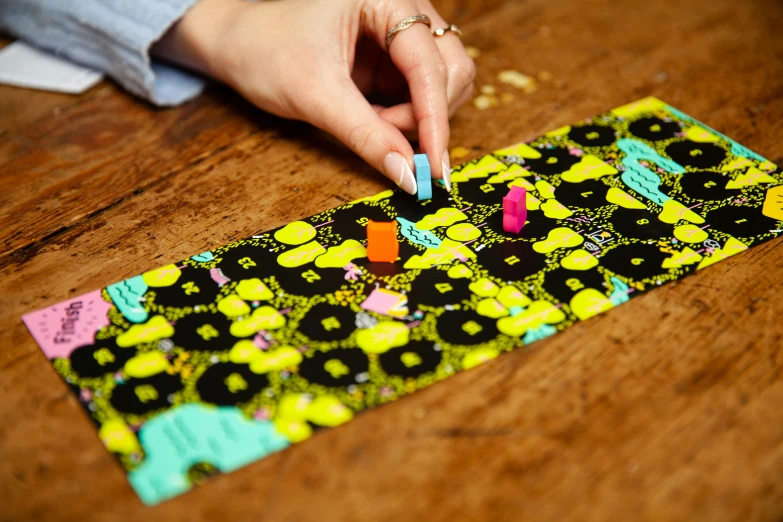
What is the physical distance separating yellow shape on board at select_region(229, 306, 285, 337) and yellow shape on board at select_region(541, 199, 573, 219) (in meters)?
0.33

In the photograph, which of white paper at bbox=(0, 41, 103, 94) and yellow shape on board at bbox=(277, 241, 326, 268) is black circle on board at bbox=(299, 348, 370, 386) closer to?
yellow shape on board at bbox=(277, 241, 326, 268)

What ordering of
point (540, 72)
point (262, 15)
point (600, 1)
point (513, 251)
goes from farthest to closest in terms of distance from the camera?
point (600, 1) → point (540, 72) → point (262, 15) → point (513, 251)

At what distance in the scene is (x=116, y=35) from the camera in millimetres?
1063

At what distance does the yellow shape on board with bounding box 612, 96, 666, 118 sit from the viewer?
1.03 meters

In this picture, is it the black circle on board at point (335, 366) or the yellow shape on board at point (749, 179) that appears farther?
the yellow shape on board at point (749, 179)

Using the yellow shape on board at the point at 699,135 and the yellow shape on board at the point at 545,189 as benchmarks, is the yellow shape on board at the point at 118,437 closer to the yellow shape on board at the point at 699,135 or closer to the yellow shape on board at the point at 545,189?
the yellow shape on board at the point at 545,189

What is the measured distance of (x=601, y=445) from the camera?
1.91 feet

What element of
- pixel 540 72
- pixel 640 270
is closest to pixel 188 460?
pixel 640 270

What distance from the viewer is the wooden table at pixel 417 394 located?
21.6 inches

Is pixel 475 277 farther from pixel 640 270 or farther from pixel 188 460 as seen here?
pixel 188 460

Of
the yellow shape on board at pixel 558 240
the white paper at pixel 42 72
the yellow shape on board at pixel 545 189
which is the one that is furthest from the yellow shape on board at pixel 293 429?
the white paper at pixel 42 72

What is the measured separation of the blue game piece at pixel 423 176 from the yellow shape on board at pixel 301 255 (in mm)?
147

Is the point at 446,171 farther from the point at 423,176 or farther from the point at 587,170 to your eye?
the point at 587,170

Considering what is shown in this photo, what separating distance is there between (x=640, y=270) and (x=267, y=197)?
1.42ft
